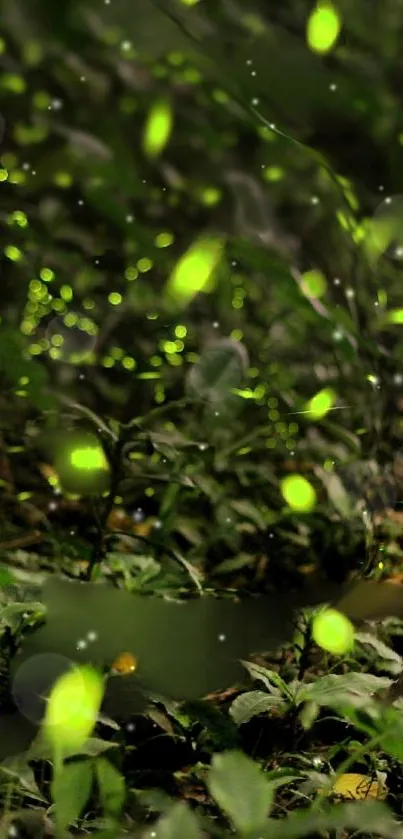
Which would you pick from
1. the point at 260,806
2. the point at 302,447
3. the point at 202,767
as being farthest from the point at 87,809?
the point at 302,447

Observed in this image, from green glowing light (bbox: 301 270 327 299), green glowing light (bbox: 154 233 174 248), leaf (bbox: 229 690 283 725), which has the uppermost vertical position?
green glowing light (bbox: 301 270 327 299)

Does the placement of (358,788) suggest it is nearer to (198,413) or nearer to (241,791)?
(241,791)

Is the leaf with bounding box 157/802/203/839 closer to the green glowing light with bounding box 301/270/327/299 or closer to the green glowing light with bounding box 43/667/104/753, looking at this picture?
the green glowing light with bounding box 43/667/104/753

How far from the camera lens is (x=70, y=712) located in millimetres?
513

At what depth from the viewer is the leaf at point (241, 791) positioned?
359 millimetres

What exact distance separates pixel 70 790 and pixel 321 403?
0.55m

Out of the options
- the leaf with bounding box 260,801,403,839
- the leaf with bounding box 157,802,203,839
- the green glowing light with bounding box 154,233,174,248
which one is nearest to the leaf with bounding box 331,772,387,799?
the leaf with bounding box 260,801,403,839

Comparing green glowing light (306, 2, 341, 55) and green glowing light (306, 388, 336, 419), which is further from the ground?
green glowing light (306, 2, 341, 55)

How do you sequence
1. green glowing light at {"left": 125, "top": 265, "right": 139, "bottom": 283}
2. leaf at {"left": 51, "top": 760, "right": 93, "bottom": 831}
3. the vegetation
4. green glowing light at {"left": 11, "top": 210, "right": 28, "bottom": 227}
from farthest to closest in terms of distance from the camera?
green glowing light at {"left": 125, "top": 265, "right": 139, "bottom": 283} → green glowing light at {"left": 11, "top": 210, "right": 28, "bottom": 227} → the vegetation → leaf at {"left": 51, "top": 760, "right": 93, "bottom": 831}

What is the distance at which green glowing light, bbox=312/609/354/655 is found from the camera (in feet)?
2.04

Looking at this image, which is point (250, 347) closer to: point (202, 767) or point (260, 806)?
point (202, 767)

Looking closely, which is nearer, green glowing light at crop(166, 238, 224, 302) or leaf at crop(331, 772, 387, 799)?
leaf at crop(331, 772, 387, 799)

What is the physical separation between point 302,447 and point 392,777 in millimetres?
515

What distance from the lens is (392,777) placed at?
0.60 meters
